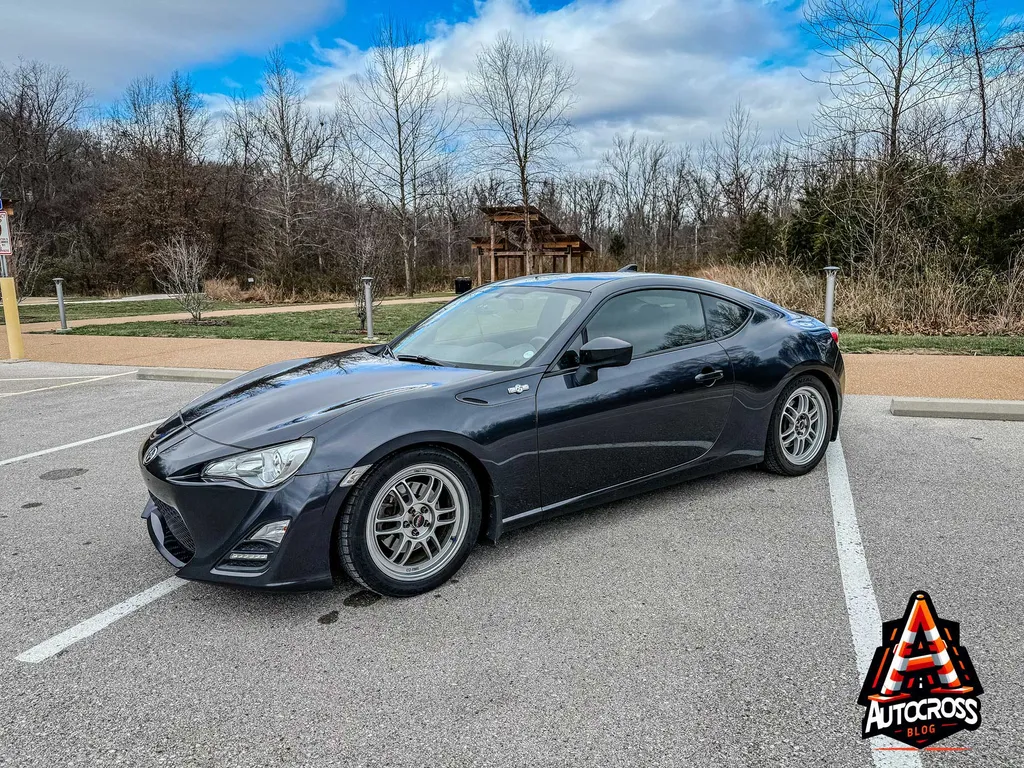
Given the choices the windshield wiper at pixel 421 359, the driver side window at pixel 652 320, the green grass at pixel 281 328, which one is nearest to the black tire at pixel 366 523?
the windshield wiper at pixel 421 359

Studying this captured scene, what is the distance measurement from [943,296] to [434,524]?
12365 millimetres

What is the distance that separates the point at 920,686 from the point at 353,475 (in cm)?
222

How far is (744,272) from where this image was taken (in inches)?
666

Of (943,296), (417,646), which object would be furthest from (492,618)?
(943,296)

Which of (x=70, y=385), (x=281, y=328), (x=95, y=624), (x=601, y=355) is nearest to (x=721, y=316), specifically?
(x=601, y=355)

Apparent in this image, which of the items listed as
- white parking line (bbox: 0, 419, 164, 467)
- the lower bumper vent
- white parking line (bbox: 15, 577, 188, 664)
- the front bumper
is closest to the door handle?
the front bumper

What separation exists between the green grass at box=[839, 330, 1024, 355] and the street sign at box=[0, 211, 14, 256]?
1252cm

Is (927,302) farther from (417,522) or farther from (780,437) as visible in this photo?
(417,522)

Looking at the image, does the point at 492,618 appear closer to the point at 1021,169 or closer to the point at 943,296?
the point at 943,296

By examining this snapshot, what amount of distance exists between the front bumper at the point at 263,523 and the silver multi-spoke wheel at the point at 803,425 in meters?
3.01

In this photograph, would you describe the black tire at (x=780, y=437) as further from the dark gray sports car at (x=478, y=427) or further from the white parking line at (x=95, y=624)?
the white parking line at (x=95, y=624)

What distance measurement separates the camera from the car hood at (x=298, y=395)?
303 cm

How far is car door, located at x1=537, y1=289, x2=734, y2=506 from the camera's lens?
3.49 meters

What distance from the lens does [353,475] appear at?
288 cm
